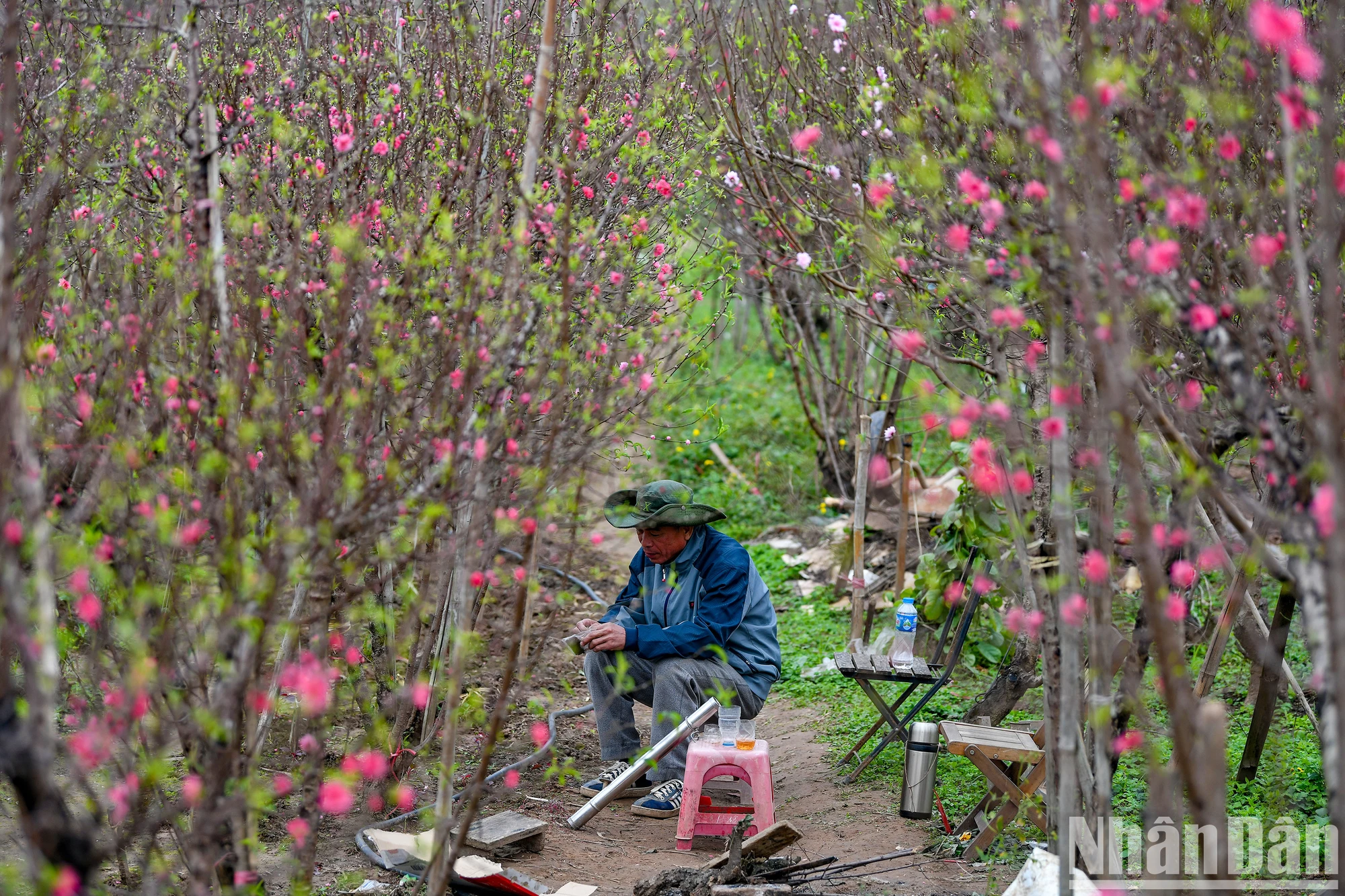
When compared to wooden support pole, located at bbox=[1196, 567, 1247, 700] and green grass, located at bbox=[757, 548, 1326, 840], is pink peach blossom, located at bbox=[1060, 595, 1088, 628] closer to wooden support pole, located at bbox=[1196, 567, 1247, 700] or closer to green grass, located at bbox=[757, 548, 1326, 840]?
green grass, located at bbox=[757, 548, 1326, 840]

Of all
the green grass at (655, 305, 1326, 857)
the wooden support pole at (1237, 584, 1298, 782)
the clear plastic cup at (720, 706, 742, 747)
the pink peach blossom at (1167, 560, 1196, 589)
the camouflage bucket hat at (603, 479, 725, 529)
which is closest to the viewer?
the pink peach blossom at (1167, 560, 1196, 589)

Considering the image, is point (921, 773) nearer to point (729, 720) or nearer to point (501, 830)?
point (729, 720)

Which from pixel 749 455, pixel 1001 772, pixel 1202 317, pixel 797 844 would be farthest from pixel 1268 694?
pixel 749 455

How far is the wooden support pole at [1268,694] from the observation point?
14.8ft

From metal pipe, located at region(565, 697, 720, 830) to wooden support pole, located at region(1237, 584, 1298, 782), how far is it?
2.17 meters

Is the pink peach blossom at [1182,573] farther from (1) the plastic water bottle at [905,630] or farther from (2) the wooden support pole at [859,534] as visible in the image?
(2) the wooden support pole at [859,534]

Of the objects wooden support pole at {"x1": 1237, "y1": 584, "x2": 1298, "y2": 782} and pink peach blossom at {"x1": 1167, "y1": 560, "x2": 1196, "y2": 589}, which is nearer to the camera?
pink peach blossom at {"x1": 1167, "y1": 560, "x2": 1196, "y2": 589}

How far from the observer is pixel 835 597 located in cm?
860

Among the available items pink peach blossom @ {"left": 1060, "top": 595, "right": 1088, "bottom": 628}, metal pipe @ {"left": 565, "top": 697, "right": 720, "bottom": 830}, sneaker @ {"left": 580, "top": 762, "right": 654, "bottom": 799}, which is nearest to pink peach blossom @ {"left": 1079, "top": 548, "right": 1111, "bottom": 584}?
pink peach blossom @ {"left": 1060, "top": 595, "right": 1088, "bottom": 628}

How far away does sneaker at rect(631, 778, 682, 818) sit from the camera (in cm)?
499

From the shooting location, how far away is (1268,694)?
4664 mm

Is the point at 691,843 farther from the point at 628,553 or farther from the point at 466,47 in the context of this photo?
the point at 628,553

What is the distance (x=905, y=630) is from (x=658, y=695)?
1.36 m

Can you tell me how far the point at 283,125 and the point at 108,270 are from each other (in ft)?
3.24
